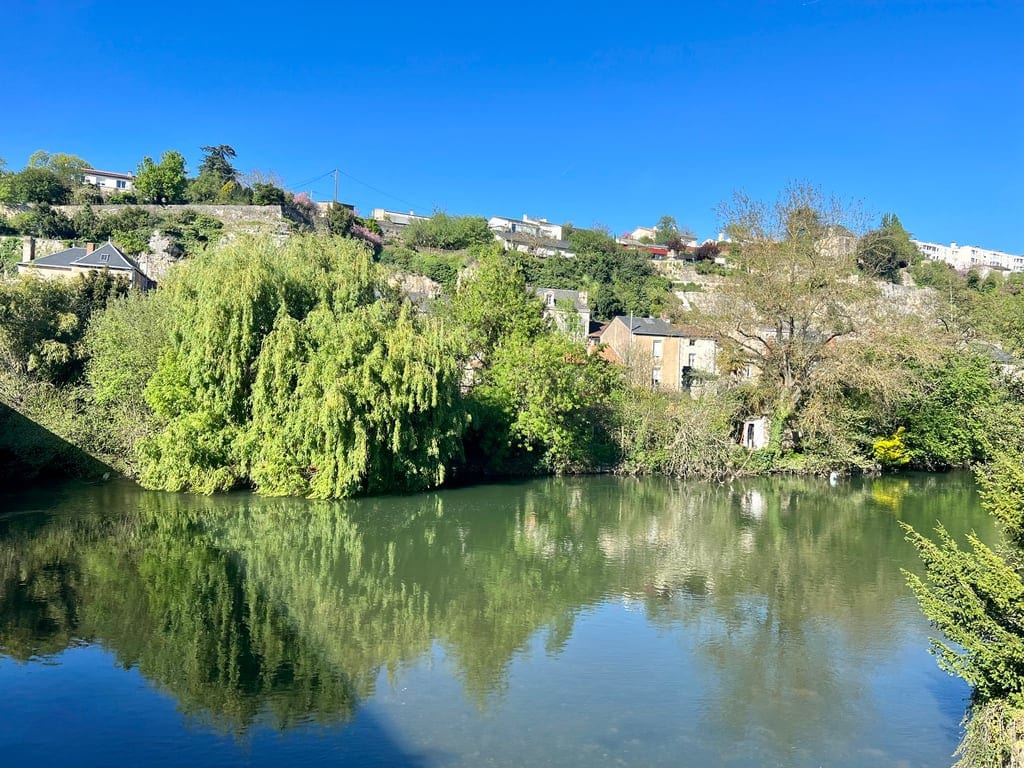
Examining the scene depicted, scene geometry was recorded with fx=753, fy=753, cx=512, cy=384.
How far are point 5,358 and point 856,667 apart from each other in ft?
97.4

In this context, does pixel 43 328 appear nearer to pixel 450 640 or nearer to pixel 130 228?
pixel 130 228

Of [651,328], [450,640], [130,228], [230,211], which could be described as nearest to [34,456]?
[450,640]

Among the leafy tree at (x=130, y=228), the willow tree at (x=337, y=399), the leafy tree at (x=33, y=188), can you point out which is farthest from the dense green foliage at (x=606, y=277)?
the willow tree at (x=337, y=399)

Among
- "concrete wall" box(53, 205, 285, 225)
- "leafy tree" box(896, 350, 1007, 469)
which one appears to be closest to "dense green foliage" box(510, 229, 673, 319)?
"concrete wall" box(53, 205, 285, 225)

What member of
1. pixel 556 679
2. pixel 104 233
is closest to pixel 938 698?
pixel 556 679

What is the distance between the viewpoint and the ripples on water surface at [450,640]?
9750mm

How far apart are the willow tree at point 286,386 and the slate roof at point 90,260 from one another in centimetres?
1662

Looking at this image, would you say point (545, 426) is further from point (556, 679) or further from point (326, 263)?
point (556, 679)

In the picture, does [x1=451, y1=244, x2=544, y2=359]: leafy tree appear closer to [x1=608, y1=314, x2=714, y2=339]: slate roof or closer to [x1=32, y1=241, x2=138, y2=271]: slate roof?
[x1=608, y1=314, x2=714, y2=339]: slate roof

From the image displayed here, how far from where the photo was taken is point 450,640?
13.3 meters

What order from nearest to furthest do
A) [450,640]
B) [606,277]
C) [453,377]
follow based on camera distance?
[450,640] → [453,377] → [606,277]

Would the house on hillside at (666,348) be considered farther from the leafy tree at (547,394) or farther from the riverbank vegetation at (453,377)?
the leafy tree at (547,394)

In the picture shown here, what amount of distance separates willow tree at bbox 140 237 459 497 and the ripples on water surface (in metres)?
1.67

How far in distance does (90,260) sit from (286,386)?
22.6 m
